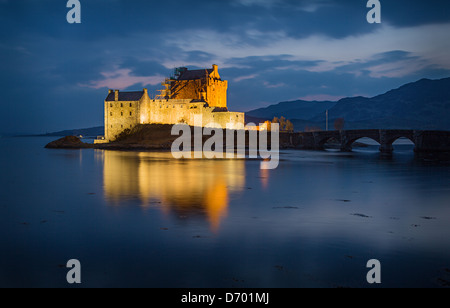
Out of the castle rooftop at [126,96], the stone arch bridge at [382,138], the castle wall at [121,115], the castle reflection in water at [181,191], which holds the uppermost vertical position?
the castle rooftop at [126,96]

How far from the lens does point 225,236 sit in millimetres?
12703

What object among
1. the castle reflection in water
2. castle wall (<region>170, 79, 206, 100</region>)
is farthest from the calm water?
castle wall (<region>170, 79, 206, 100</region>)

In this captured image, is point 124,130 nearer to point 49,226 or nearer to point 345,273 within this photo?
point 49,226

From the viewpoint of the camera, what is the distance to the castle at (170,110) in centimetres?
7569

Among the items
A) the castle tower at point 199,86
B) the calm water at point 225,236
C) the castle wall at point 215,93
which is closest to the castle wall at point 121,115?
the castle tower at point 199,86

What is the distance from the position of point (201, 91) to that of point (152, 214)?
218 ft

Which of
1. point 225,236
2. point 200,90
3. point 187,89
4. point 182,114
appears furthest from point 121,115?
point 225,236

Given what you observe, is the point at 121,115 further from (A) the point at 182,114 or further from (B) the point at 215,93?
(B) the point at 215,93

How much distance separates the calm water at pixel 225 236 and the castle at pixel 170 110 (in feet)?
169

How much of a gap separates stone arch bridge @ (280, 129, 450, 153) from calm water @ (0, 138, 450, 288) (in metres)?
42.8

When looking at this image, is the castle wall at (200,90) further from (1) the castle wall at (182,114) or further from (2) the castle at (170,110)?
(1) the castle wall at (182,114)

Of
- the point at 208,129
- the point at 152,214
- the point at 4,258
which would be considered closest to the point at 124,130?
the point at 208,129
